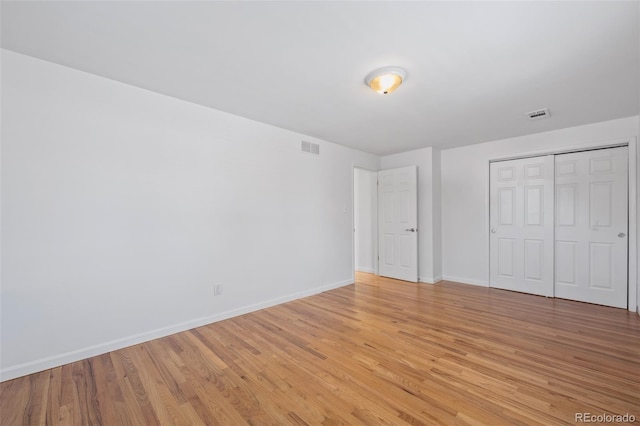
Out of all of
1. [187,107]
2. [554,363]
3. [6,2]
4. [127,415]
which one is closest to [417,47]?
[187,107]

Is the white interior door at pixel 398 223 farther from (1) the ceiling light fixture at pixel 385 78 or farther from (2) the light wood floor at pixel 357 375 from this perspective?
(1) the ceiling light fixture at pixel 385 78

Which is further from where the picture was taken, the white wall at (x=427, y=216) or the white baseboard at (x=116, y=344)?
the white wall at (x=427, y=216)

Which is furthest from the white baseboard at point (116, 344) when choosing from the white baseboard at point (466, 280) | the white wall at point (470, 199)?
the white wall at point (470, 199)

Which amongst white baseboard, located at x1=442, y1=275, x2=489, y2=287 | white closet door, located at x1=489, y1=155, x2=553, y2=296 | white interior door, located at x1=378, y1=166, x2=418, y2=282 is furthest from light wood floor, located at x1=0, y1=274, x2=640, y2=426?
white interior door, located at x1=378, y1=166, x2=418, y2=282

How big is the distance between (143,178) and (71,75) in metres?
0.97

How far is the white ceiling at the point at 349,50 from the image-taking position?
1.62 metres

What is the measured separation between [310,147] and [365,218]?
7.45ft

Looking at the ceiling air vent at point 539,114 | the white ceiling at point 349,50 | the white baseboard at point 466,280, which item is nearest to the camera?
the white ceiling at point 349,50

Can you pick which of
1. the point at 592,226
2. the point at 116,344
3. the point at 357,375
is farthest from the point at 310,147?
the point at 592,226

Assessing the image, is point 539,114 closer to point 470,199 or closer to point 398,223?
point 470,199

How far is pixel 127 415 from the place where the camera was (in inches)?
65.0

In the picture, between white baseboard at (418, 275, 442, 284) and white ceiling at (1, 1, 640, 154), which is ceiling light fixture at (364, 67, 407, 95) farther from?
white baseboard at (418, 275, 442, 284)

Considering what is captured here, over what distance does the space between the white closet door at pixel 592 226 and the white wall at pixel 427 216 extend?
5.45 ft

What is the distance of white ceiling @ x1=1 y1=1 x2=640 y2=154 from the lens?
162cm
